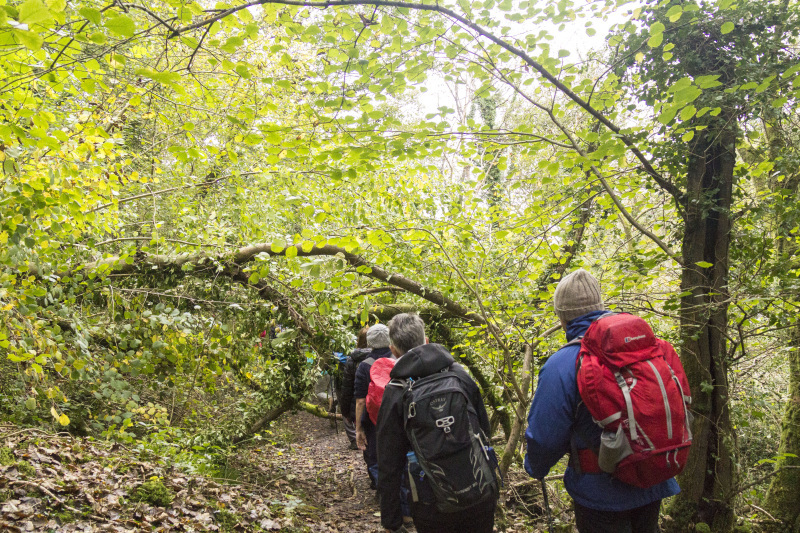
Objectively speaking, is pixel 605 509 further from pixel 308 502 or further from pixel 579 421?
pixel 308 502

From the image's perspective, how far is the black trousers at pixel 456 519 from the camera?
8.06 ft

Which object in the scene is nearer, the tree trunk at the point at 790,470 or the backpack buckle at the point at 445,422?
the backpack buckle at the point at 445,422

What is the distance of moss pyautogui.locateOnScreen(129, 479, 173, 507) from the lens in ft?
11.4

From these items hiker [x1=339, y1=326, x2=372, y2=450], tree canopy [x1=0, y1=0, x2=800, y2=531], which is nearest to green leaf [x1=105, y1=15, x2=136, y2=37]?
tree canopy [x1=0, y1=0, x2=800, y2=531]

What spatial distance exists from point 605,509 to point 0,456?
409 centimetres

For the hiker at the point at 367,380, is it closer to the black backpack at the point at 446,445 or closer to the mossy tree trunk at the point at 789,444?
the black backpack at the point at 446,445

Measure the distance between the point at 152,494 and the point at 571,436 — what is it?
10.9 feet

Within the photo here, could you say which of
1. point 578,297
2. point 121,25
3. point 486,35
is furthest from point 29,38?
point 578,297

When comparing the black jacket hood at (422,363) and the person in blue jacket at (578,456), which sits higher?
the black jacket hood at (422,363)

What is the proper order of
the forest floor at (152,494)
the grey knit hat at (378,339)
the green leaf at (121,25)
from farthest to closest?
the grey knit hat at (378,339) < the forest floor at (152,494) < the green leaf at (121,25)

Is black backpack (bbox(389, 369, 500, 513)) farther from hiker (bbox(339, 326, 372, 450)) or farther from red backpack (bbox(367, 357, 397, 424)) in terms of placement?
hiker (bbox(339, 326, 372, 450))

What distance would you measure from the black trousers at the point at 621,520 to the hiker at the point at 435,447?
0.51 metres

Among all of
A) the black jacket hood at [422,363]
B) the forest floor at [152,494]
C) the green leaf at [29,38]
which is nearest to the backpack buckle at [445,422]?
the black jacket hood at [422,363]

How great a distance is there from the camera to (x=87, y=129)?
3256mm
